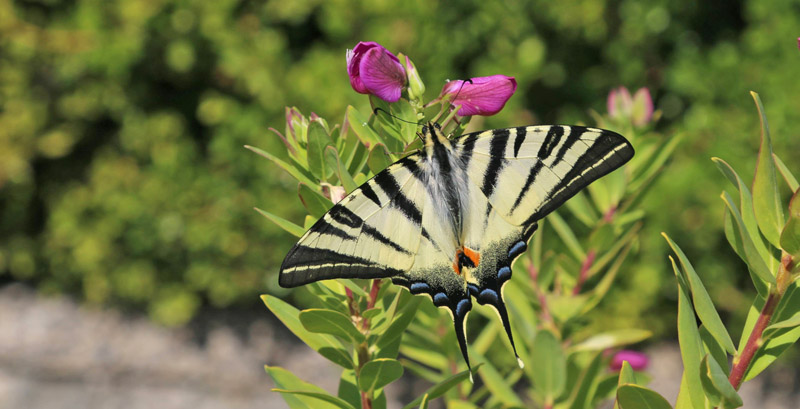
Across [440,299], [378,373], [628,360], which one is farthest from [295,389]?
[628,360]

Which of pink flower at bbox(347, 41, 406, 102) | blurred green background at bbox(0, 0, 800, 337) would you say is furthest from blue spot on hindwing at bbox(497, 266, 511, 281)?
blurred green background at bbox(0, 0, 800, 337)

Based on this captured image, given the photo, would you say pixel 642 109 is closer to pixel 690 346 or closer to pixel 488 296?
pixel 488 296

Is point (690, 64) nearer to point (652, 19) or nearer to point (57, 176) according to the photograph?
point (652, 19)

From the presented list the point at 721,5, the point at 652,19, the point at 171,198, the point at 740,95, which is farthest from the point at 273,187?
the point at 721,5

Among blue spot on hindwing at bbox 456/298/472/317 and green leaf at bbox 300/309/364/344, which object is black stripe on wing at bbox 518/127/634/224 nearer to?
blue spot on hindwing at bbox 456/298/472/317

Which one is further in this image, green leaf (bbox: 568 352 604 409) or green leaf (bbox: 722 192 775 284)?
green leaf (bbox: 568 352 604 409)

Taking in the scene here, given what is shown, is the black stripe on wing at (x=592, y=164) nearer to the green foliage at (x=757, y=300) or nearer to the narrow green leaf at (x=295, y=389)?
the green foliage at (x=757, y=300)

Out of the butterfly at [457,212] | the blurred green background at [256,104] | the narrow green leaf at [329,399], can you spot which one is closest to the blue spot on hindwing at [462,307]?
the butterfly at [457,212]

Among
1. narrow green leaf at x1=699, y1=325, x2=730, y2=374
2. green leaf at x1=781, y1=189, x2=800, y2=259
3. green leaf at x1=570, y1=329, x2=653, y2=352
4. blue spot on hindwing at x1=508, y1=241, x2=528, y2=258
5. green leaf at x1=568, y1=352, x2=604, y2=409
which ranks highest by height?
green leaf at x1=781, y1=189, x2=800, y2=259
